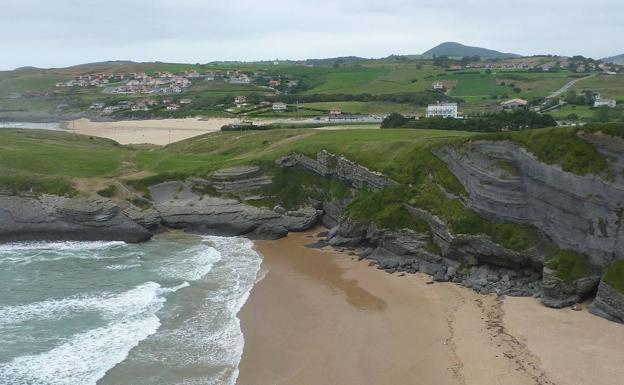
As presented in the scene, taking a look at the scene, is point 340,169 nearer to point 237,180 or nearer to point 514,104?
point 237,180

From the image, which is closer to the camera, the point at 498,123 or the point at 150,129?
the point at 498,123

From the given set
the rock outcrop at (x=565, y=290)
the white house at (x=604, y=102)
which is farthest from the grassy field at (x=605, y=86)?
the rock outcrop at (x=565, y=290)

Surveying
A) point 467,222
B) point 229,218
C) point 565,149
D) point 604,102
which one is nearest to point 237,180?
point 229,218

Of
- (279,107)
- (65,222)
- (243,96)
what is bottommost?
(65,222)

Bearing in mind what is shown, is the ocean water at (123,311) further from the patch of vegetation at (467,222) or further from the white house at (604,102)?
the white house at (604,102)

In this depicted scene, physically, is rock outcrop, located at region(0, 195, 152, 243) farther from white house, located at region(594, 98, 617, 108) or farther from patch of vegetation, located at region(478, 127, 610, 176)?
white house, located at region(594, 98, 617, 108)

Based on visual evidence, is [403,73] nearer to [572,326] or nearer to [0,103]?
[0,103]
